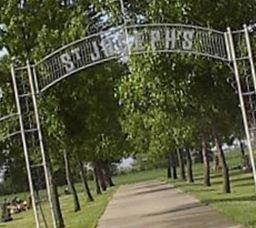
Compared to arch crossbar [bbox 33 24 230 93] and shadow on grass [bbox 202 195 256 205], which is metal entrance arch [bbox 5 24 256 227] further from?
shadow on grass [bbox 202 195 256 205]

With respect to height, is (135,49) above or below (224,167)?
above

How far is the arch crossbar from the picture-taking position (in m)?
19.5

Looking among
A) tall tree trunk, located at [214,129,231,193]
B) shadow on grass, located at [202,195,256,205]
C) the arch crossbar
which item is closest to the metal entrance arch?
the arch crossbar

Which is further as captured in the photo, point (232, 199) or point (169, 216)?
point (232, 199)

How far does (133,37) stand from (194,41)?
139 cm

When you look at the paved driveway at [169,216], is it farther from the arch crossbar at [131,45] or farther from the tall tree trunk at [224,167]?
the arch crossbar at [131,45]

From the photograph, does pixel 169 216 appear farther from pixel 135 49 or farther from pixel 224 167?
pixel 135 49

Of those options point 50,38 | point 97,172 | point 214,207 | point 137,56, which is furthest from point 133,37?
point 97,172

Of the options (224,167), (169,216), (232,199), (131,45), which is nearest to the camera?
(131,45)

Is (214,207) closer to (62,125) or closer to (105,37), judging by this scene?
(62,125)

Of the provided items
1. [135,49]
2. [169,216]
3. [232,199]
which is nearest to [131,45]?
[135,49]

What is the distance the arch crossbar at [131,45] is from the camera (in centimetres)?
1945

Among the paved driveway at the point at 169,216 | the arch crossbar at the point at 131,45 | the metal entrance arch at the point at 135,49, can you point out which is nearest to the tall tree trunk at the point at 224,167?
the paved driveway at the point at 169,216

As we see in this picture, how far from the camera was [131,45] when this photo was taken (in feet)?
65.5
